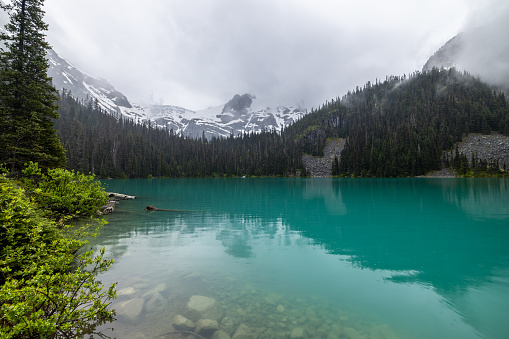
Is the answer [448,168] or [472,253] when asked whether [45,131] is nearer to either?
[472,253]

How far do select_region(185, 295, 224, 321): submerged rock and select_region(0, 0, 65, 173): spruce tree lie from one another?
22.1m

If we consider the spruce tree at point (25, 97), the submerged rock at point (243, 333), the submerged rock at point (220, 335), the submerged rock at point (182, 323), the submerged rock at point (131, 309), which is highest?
the spruce tree at point (25, 97)

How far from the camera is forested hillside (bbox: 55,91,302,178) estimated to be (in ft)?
436

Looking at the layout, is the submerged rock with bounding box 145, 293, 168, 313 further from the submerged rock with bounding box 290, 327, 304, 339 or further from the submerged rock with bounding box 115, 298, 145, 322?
the submerged rock with bounding box 290, 327, 304, 339

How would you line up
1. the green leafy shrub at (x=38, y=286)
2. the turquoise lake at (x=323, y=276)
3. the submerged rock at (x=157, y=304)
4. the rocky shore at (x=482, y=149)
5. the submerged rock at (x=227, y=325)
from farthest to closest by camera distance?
the rocky shore at (x=482, y=149) < the submerged rock at (x=157, y=304) < the turquoise lake at (x=323, y=276) < the submerged rock at (x=227, y=325) < the green leafy shrub at (x=38, y=286)

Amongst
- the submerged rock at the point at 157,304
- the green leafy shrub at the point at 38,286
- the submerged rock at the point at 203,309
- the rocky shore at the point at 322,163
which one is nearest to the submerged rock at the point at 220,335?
the submerged rock at the point at 203,309

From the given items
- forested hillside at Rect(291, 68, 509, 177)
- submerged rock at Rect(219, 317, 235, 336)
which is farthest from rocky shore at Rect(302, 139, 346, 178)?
submerged rock at Rect(219, 317, 235, 336)

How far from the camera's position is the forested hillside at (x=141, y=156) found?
133 meters

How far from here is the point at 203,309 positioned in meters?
8.08

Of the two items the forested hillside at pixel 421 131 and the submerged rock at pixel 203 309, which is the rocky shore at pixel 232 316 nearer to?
the submerged rock at pixel 203 309

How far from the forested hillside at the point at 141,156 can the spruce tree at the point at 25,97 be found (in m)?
108

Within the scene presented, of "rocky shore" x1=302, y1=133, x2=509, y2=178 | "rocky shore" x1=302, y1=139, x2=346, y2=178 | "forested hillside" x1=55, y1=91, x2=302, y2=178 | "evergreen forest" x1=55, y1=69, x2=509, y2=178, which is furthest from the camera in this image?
"rocky shore" x1=302, y1=139, x2=346, y2=178

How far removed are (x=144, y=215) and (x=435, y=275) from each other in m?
25.0

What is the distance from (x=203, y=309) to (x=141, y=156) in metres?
162
